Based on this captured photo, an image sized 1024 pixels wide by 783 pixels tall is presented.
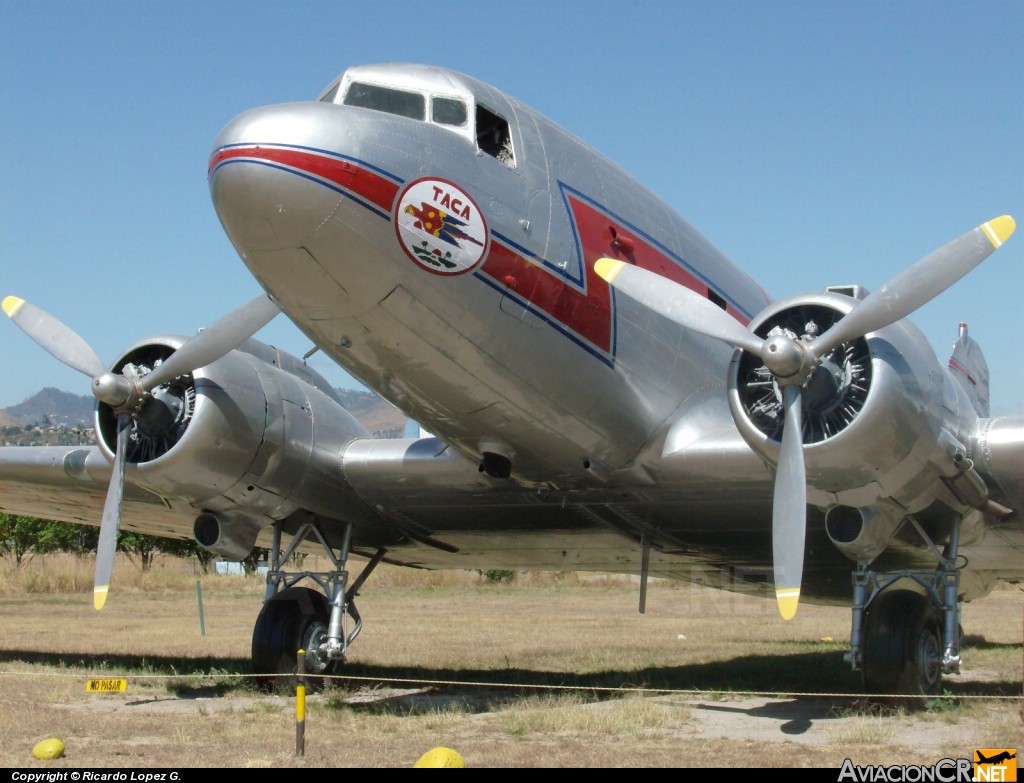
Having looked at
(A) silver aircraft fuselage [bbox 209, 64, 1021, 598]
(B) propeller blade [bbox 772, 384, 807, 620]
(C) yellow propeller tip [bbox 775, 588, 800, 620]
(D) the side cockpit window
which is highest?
(D) the side cockpit window

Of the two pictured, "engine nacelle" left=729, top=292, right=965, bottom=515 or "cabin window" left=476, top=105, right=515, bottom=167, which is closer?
"engine nacelle" left=729, top=292, right=965, bottom=515

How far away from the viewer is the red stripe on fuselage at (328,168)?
277 inches

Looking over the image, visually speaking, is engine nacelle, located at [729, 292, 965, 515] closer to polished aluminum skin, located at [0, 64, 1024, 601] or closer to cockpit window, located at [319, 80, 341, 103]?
polished aluminum skin, located at [0, 64, 1024, 601]

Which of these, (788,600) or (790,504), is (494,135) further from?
(788,600)

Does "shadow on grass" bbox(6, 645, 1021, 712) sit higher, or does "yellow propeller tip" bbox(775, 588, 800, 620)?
"yellow propeller tip" bbox(775, 588, 800, 620)

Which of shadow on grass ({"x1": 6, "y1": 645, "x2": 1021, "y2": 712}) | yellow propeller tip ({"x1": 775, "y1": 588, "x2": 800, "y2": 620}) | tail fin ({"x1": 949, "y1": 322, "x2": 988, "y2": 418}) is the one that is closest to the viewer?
Result: yellow propeller tip ({"x1": 775, "y1": 588, "x2": 800, "y2": 620})

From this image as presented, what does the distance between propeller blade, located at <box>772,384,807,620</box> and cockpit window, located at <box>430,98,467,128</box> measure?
118 inches

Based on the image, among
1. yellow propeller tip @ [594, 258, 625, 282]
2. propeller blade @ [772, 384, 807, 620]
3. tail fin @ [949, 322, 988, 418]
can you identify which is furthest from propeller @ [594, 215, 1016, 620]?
tail fin @ [949, 322, 988, 418]

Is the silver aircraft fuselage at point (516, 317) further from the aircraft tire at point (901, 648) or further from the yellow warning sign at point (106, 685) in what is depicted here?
the yellow warning sign at point (106, 685)

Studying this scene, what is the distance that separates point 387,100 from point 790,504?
4.03 meters

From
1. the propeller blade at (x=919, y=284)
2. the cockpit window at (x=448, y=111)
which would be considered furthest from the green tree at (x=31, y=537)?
the propeller blade at (x=919, y=284)

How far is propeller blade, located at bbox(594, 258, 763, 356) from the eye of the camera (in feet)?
27.2

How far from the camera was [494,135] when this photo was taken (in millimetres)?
8406

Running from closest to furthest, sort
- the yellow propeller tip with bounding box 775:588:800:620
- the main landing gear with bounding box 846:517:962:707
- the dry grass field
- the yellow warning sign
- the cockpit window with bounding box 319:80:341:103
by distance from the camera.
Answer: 1. the dry grass field
2. the yellow propeller tip with bounding box 775:588:800:620
3. the cockpit window with bounding box 319:80:341:103
4. the main landing gear with bounding box 846:517:962:707
5. the yellow warning sign
